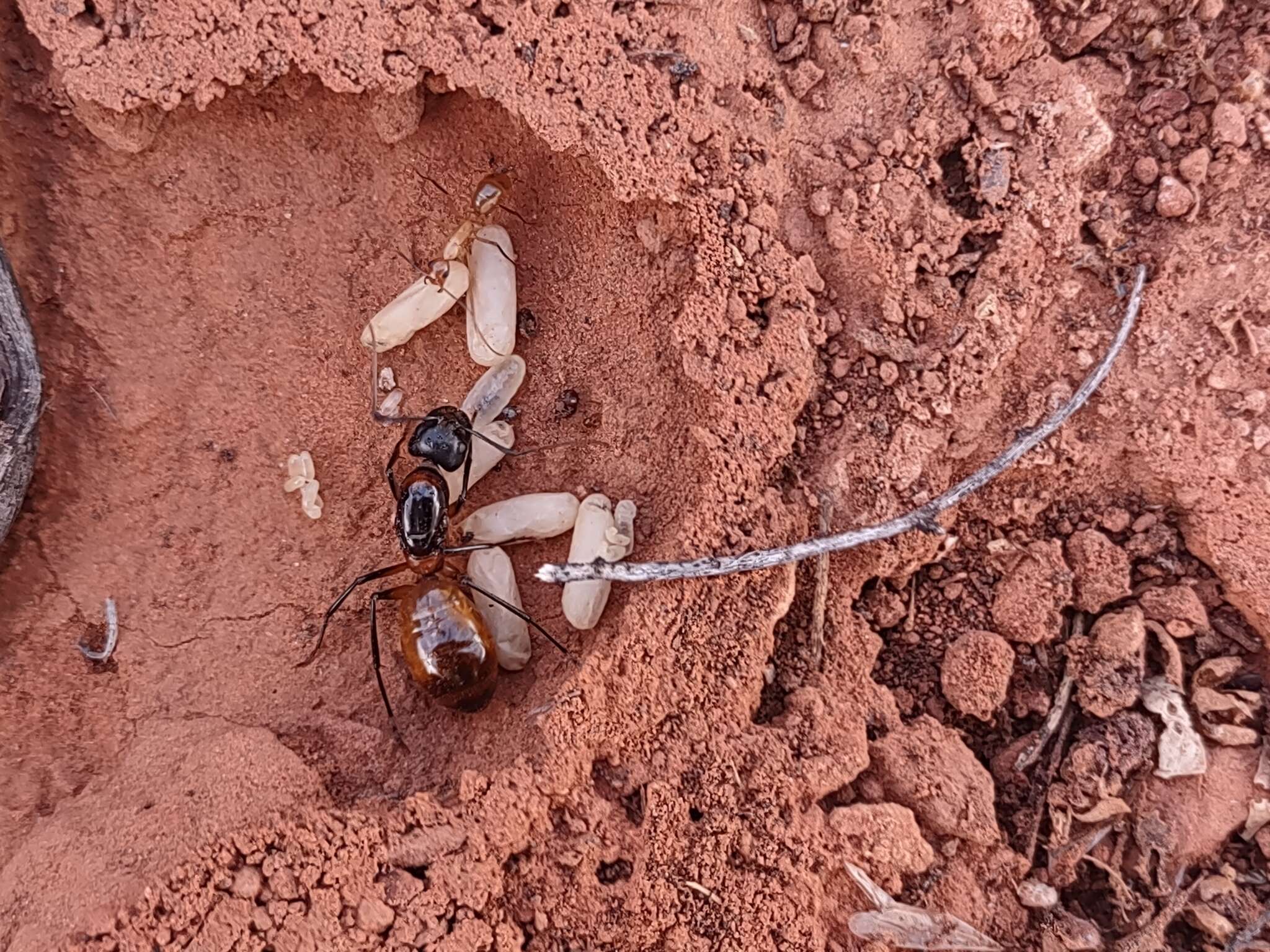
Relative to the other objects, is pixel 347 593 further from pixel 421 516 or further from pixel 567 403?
pixel 567 403

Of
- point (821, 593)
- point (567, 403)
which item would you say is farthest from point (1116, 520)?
point (567, 403)

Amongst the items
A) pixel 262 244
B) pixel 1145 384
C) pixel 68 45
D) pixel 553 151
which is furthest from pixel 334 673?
pixel 1145 384

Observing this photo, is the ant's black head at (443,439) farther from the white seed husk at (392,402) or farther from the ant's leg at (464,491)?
the white seed husk at (392,402)

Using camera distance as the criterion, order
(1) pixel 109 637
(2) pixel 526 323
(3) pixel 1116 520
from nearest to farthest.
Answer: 1. (3) pixel 1116 520
2. (1) pixel 109 637
3. (2) pixel 526 323

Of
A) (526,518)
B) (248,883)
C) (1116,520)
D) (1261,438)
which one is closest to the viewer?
(248,883)

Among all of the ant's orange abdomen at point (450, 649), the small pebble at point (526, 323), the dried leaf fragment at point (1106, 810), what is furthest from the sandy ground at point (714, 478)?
the small pebble at point (526, 323)

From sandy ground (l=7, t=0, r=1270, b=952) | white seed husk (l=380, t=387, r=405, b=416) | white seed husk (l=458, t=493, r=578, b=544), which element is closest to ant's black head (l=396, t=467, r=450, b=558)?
white seed husk (l=458, t=493, r=578, b=544)

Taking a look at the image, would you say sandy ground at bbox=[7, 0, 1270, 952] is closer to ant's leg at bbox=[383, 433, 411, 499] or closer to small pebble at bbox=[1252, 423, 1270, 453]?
small pebble at bbox=[1252, 423, 1270, 453]

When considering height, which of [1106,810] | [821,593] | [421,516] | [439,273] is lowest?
[1106,810]
